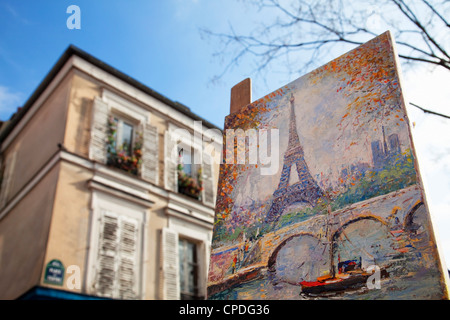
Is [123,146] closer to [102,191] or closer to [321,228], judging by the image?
[102,191]

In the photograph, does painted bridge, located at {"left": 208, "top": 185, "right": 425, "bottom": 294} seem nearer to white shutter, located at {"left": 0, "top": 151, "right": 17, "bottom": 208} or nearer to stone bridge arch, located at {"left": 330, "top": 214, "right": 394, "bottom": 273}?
stone bridge arch, located at {"left": 330, "top": 214, "right": 394, "bottom": 273}

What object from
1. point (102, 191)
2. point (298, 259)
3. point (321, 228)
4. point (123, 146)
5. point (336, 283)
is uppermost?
point (123, 146)

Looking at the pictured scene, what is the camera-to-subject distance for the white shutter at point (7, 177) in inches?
299

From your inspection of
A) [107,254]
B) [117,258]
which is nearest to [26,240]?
[107,254]

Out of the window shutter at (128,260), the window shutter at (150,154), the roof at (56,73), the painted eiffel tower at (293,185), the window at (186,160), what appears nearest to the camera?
the painted eiffel tower at (293,185)

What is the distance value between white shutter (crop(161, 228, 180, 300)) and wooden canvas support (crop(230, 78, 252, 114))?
13.6 ft

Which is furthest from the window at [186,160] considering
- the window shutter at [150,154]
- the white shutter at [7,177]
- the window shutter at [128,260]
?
the white shutter at [7,177]

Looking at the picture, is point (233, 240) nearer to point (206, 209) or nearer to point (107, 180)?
point (107, 180)

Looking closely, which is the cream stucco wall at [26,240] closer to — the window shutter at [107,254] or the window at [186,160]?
the window shutter at [107,254]

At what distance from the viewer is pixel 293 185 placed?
2520mm

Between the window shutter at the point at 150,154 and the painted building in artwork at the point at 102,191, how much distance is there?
2cm

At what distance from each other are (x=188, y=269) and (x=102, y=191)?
1.93 meters

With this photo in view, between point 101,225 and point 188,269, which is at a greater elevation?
point 101,225

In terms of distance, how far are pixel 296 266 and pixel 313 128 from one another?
81cm
